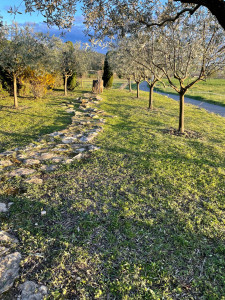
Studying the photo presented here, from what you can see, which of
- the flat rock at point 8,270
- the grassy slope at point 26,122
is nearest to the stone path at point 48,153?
the grassy slope at point 26,122

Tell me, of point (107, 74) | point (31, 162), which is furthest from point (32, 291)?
point (107, 74)

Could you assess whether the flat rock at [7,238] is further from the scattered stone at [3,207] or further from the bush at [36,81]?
the bush at [36,81]

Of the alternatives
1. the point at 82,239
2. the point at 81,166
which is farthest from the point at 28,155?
the point at 82,239

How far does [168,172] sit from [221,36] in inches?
221

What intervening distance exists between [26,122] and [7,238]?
785cm

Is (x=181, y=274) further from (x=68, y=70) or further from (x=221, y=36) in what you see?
(x=68, y=70)

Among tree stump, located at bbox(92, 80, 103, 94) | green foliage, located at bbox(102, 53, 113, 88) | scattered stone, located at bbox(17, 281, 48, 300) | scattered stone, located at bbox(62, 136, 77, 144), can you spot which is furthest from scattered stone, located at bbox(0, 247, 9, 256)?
green foliage, located at bbox(102, 53, 113, 88)

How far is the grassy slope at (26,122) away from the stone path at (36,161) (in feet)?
2.13

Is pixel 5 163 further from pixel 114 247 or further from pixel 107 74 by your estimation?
pixel 107 74

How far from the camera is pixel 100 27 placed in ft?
Answer: 21.7

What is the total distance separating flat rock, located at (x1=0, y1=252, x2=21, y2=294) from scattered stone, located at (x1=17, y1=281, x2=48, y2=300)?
0.52 ft

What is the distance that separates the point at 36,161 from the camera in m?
5.77

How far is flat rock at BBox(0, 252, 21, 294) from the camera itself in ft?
7.88

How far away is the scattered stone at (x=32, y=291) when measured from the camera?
2.29m
